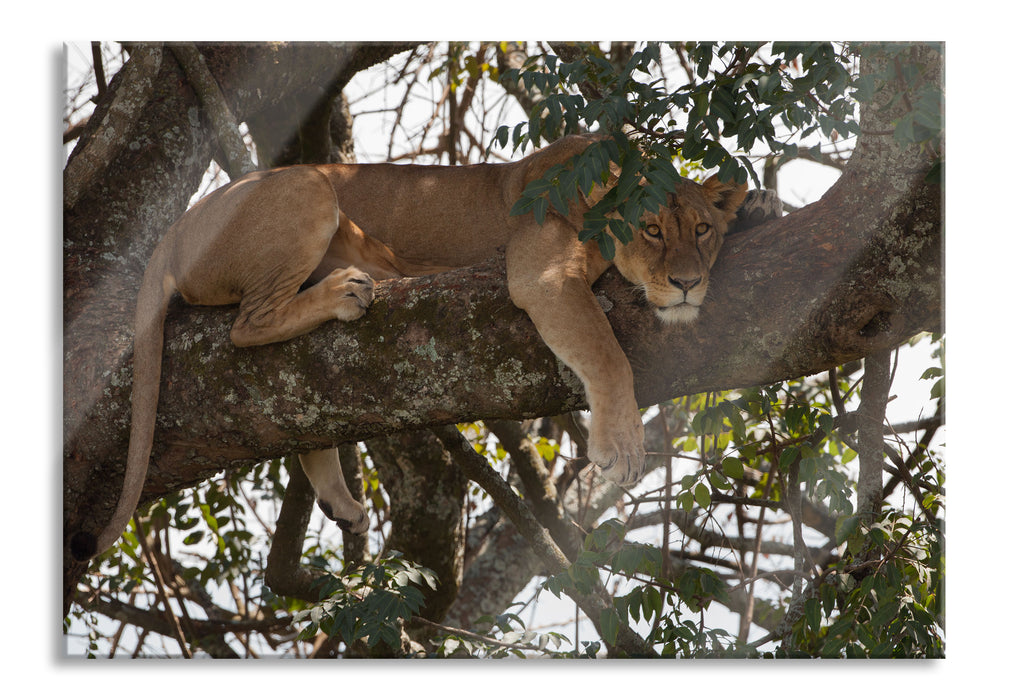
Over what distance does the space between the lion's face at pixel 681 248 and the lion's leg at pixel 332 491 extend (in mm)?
1356

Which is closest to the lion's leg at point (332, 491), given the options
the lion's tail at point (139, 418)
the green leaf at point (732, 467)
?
the lion's tail at point (139, 418)

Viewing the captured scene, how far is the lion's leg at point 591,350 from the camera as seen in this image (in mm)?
2363

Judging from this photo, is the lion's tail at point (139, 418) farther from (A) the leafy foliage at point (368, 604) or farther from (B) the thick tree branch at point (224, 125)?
(B) the thick tree branch at point (224, 125)

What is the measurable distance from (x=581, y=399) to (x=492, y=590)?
6.22 feet

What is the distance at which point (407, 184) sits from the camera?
10.3 ft

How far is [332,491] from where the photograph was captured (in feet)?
11.0

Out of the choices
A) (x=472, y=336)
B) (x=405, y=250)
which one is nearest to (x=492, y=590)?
(x=405, y=250)

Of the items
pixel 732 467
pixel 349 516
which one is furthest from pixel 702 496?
pixel 349 516

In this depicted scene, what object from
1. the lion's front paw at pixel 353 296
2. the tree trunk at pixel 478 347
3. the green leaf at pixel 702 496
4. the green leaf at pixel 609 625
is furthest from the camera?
the green leaf at pixel 702 496

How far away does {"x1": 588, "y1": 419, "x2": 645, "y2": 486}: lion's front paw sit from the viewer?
244 cm

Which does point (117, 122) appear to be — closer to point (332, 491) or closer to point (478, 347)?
point (332, 491)

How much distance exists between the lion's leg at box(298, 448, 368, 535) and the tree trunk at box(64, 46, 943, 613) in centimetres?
57

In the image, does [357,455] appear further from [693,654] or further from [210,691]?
[693,654]

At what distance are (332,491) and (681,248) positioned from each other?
153 cm
